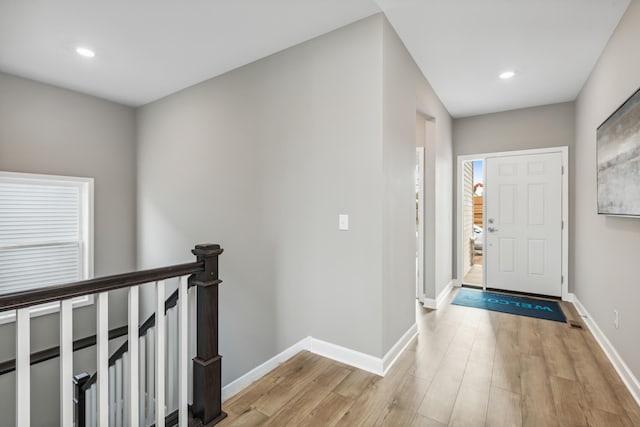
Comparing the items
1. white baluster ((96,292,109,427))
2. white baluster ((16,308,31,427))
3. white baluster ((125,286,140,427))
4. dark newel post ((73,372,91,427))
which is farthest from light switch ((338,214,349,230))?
dark newel post ((73,372,91,427))

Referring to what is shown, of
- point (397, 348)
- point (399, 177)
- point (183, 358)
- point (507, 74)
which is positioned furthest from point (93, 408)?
point (507, 74)

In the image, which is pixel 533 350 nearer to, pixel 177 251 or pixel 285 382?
pixel 285 382

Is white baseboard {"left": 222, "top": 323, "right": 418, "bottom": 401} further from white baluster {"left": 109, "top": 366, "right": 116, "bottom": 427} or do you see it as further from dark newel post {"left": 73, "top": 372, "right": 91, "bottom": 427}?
dark newel post {"left": 73, "top": 372, "right": 91, "bottom": 427}

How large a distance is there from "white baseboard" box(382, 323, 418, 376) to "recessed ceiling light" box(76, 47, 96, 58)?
147 inches

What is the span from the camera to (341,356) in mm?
2391

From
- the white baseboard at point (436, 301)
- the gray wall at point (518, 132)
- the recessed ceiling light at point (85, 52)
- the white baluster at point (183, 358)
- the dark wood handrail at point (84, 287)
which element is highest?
the recessed ceiling light at point (85, 52)

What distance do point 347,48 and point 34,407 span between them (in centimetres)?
483

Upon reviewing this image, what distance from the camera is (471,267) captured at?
20.6 feet

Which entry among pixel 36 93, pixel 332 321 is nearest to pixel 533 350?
pixel 332 321

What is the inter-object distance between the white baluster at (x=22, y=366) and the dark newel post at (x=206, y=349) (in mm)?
707

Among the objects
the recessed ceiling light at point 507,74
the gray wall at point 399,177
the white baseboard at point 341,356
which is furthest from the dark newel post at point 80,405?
the recessed ceiling light at point 507,74

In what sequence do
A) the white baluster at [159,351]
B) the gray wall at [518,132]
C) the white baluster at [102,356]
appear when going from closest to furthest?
the white baluster at [102,356]
the white baluster at [159,351]
the gray wall at [518,132]

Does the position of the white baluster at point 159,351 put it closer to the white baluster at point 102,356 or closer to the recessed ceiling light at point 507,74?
the white baluster at point 102,356

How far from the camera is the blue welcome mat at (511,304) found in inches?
138
